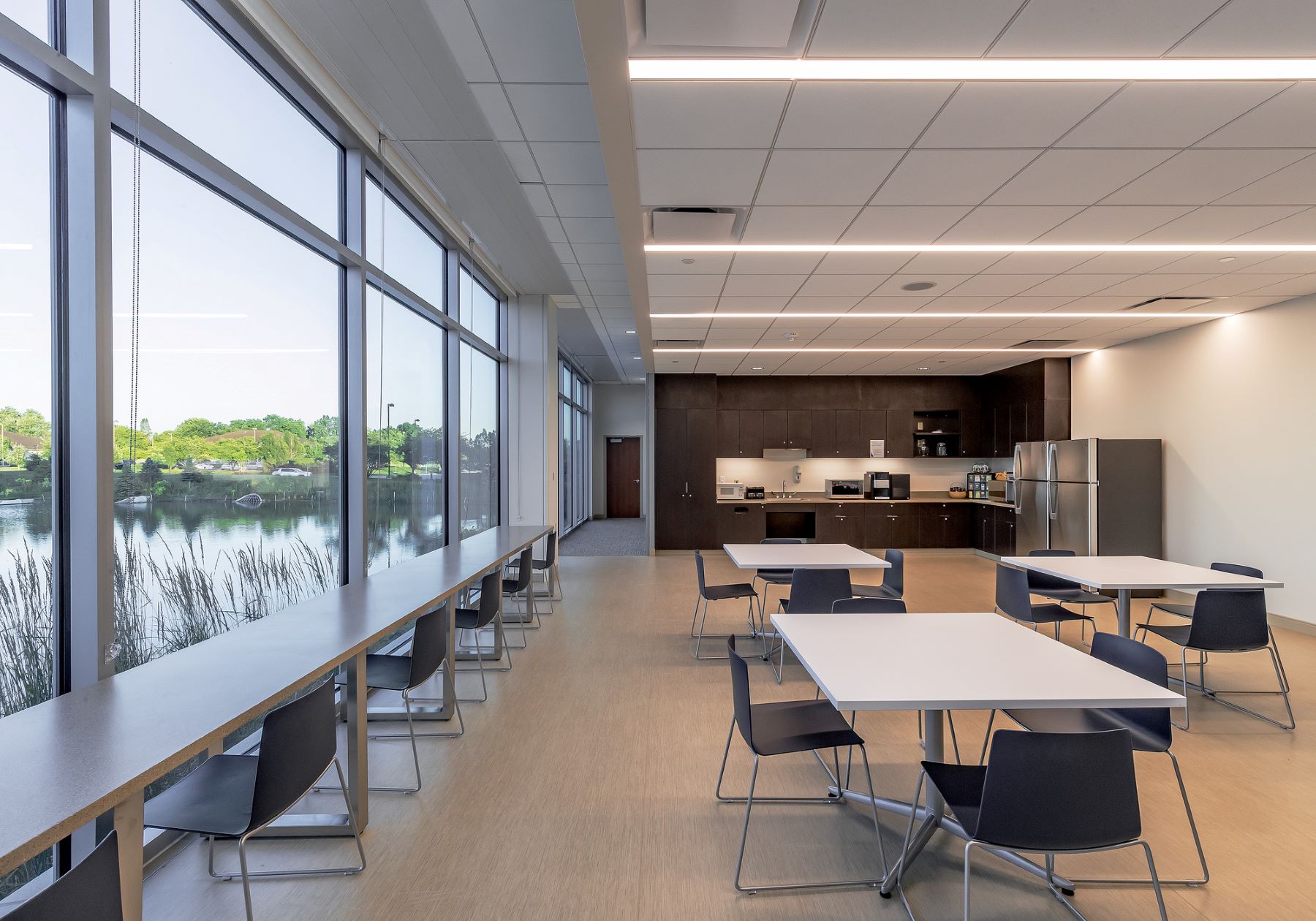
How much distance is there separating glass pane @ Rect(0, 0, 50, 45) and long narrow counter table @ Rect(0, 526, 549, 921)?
2.02m

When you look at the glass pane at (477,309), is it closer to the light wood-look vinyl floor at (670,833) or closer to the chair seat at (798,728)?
the light wood-look vinyl floor at (670,833)

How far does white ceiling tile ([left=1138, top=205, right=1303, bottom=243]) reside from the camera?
12.7 ft

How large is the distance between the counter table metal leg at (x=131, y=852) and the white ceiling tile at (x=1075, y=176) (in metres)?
4.09

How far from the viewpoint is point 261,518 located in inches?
139

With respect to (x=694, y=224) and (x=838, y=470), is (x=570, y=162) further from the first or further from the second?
(x=838, y=470)

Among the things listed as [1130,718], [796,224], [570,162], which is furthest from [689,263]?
[1130,718]

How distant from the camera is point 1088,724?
8.71 ft

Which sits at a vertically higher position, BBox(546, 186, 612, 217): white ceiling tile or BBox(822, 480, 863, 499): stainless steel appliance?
BBox(546, 186, 612, 217): white ceiling tile

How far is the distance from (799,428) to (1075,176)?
7.87 metres

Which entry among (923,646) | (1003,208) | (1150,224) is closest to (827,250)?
(1003,208)

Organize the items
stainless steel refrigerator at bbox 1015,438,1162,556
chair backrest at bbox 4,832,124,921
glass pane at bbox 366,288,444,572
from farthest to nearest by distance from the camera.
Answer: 1. stainless steel refrigerator at bbox 1015,438,1162,556
2. glass pane at bbox 366,288,444,572
3. chair backrest at bbox 4,832,124,921

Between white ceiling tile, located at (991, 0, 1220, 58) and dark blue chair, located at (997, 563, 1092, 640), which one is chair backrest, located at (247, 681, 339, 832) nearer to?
white ceiling tile, located at (991, 0, 1220, 58)

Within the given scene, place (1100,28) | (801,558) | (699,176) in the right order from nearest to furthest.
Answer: (1100,28) → (699,176) → (801,558)

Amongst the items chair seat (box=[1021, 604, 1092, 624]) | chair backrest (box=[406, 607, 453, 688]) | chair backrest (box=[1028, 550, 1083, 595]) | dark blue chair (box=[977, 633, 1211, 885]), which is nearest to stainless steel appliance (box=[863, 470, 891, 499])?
chair backrest (box=[1028, 550, 1083, 595])
